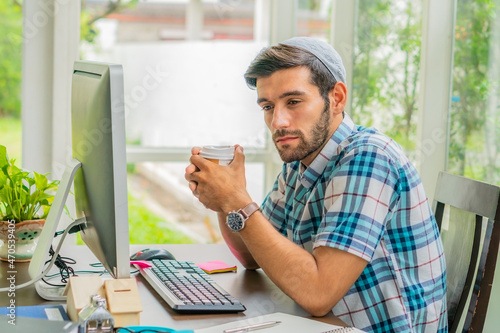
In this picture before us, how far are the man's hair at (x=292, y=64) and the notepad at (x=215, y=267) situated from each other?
1.65 ft

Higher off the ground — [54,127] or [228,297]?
[54,127]

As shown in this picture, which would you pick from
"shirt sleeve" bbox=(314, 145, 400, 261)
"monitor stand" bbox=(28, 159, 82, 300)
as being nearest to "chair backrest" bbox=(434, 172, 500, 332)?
"shirt sleeve" bbox=(314, 145, 400, 261)

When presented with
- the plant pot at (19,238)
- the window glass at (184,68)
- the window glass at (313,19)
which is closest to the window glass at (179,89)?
the window glass at (184,68)

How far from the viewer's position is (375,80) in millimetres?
2809

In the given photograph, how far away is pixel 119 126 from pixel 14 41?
2.22m

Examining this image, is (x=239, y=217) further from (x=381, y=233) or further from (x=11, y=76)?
(x=11, y=76)

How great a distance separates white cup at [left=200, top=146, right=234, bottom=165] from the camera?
4.26 ft

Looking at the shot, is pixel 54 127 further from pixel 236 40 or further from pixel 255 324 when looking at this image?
pixel 255 324

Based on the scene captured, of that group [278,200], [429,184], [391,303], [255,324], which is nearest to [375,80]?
[429,184]

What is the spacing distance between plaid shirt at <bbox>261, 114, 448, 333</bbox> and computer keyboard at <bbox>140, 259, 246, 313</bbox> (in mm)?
235

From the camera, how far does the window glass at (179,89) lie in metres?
3.15

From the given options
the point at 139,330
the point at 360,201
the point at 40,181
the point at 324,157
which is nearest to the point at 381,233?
the point at 360,201

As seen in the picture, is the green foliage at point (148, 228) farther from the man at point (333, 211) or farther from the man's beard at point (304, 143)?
the man's beard at point (304, 143)

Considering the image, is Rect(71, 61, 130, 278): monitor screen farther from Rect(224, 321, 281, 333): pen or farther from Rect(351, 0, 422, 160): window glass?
Rect(351, 0, 422, 160): window glass
